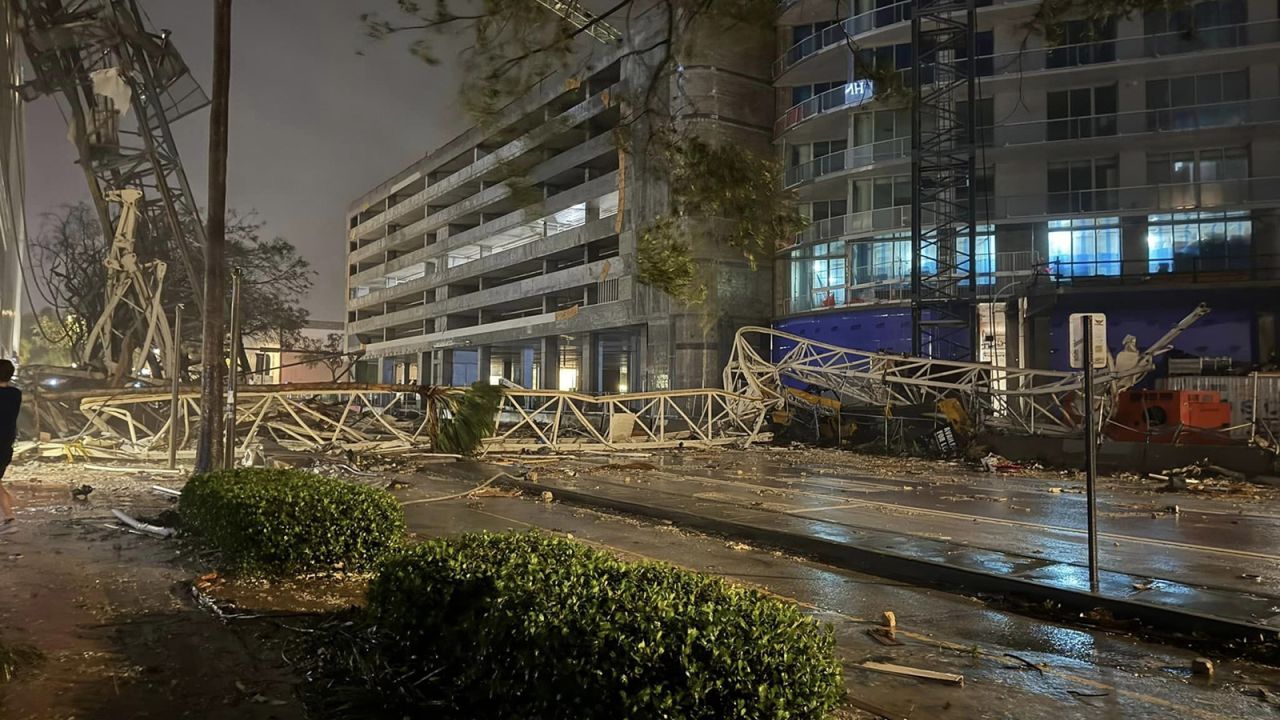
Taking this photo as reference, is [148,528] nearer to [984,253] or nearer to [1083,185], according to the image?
[984,253]

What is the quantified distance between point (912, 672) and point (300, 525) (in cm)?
541

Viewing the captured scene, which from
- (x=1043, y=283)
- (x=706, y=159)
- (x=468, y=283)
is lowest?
(x=706, y=159)

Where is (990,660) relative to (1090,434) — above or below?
below

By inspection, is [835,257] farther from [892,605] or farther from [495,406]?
[892,605]

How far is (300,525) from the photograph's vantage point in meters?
7.23

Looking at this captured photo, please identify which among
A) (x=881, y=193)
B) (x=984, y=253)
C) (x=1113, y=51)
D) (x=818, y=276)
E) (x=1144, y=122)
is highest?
(x=1113, y=51)

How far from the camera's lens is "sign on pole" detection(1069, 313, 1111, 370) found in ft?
23.0

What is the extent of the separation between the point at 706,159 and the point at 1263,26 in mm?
33131

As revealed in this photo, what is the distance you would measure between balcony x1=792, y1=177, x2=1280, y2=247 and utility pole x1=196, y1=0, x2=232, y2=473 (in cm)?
2872

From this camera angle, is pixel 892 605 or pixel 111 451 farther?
pixel 111 451

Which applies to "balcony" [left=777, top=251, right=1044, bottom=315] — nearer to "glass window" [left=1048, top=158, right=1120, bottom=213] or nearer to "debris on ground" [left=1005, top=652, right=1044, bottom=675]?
"glass window" [left=1048, top=158, right=1120, bottom=213]

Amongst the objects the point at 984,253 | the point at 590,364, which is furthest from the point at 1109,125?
the point at 590,364

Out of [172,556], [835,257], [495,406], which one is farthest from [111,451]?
[835,257]

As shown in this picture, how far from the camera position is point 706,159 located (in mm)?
6828
